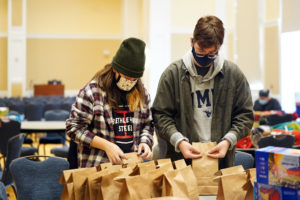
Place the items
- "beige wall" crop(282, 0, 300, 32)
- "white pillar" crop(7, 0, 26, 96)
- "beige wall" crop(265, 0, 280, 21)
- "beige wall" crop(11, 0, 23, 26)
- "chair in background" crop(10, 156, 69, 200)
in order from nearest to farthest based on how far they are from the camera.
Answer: "beige wall" crop(282, 0, 300, 32) → "chair in background" crop(10, 156, 69, 200) → "beige wall" crop(265, 0, 280, 21) → "beige wall" crop(11, 0, 23, 26) → "white pillar" crop(7, 0, 26, 96)

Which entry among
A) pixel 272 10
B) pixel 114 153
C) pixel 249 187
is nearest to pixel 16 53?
pixel 272 10

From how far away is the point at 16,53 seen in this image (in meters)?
20.5

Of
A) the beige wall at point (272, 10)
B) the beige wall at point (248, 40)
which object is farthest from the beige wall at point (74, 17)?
the beige wall at point (248, 40)

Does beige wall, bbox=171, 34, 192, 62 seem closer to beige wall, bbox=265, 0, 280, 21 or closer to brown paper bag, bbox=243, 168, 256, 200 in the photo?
beige wall, bbox=265, 0, 280, 21

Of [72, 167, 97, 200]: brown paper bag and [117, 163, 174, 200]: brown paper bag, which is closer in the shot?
[117, 163, 174, 200]: brown paper bag

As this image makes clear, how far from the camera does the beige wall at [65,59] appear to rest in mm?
21516

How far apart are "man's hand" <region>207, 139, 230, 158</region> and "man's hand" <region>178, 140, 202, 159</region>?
0.05 meters

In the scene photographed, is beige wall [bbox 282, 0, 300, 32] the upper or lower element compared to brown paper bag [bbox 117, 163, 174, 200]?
upper

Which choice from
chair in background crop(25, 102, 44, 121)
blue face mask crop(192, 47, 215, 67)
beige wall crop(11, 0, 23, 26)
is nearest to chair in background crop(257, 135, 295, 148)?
blue face mask crop(192, 47, 215, 67)

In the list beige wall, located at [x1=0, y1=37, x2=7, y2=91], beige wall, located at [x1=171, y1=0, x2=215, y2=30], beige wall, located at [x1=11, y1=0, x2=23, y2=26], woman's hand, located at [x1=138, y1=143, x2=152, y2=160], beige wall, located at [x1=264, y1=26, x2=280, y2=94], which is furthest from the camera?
beige wall, located at [x1=0, y1=37, x2=7, y2=91]

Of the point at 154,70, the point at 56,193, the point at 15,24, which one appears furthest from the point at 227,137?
the point at 15,24

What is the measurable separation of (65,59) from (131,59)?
19.9 metres

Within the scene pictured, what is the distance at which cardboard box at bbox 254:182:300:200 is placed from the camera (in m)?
1.47

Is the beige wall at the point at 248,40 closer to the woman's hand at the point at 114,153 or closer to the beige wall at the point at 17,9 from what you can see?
the woman's hand at the point at 114,153
